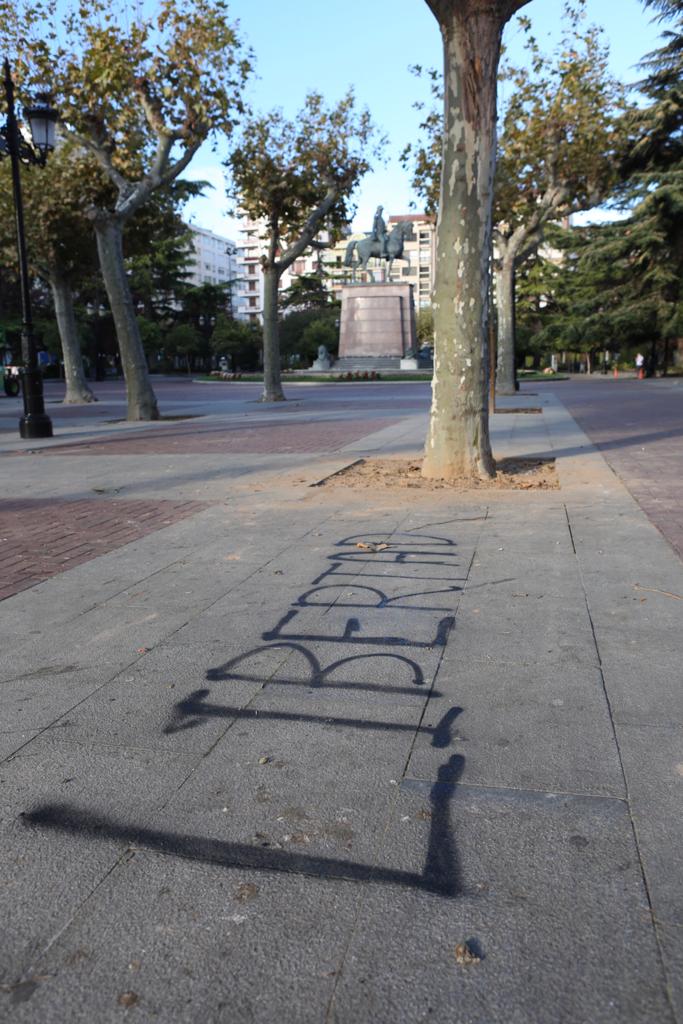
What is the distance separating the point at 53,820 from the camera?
252 cm

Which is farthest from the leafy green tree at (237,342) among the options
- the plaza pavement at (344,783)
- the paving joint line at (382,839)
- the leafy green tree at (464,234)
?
the paving joint line at (382,839)

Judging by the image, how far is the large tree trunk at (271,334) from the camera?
1031 inches

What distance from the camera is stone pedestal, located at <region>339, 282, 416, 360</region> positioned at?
168 feet

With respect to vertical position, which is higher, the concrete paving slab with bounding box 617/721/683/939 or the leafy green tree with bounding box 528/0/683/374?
the leafy green tree with bounding box 528/0/683/374

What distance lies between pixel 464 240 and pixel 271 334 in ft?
60.9

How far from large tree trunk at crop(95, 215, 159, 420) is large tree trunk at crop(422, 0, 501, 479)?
10.8 m

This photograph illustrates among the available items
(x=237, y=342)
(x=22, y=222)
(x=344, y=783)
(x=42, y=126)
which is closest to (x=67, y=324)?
(x=22, y=222)

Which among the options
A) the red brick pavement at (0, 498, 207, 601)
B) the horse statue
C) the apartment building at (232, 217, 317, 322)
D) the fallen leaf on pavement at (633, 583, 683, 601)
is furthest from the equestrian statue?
the apartment building at (232, 217, 317, 322)

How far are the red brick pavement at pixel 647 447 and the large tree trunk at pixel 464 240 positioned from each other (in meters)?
1.73

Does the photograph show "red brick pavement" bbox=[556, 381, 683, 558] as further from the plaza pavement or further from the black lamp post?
the black lamp post

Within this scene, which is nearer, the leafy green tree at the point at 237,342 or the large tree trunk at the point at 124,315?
the large tree trunk at the point at 124,315

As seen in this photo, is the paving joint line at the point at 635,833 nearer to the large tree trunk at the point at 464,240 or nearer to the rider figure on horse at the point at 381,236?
the large tree trunk at the point at 464,240

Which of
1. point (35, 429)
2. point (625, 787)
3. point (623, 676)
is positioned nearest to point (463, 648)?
point (623, 676)

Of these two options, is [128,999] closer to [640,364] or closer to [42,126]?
[42,126]
